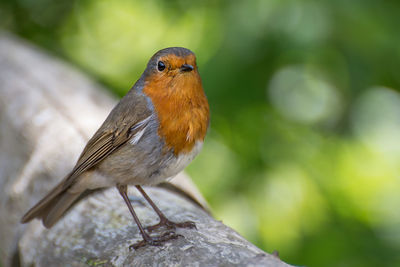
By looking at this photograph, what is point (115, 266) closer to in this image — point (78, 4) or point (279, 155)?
point (279, 155)

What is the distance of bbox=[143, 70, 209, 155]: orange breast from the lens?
2660 millimetres

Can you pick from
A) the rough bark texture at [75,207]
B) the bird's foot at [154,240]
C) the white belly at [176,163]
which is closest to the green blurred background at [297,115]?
the rough bark texture at [75,207]

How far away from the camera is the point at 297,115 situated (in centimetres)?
400

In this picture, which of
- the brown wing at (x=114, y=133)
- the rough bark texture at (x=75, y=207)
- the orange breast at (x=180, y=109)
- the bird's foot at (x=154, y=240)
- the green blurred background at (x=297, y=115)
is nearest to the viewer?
the rough bark texture at (x=75, y=207)

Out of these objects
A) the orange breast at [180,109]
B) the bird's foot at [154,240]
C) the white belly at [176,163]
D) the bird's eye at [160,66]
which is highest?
the bird's eye at [160,66]

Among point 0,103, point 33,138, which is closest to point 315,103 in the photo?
point 33,138

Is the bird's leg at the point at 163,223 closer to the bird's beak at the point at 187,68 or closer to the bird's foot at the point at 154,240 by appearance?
the bird's foot at the point at 154,240

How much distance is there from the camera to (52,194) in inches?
116

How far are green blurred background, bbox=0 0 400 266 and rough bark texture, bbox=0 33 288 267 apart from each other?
1.78 feet

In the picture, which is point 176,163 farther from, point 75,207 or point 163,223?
point 75,207

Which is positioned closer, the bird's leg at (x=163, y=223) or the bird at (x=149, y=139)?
the bird's leg at (x=163, y=223)

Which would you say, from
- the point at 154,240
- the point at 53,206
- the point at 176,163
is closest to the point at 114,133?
the point at 176,163

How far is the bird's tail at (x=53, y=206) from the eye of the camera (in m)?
2.84

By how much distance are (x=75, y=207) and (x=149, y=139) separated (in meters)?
0.64
